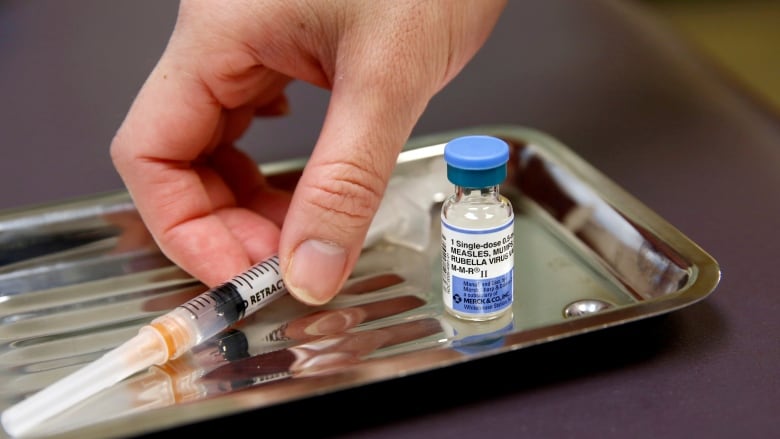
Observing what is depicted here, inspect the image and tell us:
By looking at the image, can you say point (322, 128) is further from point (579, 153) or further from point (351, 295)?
point (579, 153)

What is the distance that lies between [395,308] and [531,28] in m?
0.68

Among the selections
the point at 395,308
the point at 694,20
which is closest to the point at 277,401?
the point at 395,308

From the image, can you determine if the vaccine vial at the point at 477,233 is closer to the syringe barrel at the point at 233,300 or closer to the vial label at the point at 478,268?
the vial label at the point at 478,268

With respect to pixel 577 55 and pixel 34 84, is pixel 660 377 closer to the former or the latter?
pixel 577 55

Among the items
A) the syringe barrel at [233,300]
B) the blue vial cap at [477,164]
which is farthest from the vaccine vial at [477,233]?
the syringe barrel at [233,300]

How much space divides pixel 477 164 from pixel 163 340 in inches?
9.8

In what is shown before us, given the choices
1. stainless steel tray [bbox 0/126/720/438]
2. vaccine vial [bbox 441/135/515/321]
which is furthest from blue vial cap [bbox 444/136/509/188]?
stainless steel tray [bbox 0/126/720/438]

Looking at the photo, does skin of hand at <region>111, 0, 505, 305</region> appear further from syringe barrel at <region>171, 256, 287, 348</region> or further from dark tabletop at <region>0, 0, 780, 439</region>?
dark tabletop at <region>0, 0, 780, 439</region>

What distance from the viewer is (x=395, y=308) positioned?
0.69m

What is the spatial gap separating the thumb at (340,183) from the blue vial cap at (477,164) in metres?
0.06

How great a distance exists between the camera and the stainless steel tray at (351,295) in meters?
0.56

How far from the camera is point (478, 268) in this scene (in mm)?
617

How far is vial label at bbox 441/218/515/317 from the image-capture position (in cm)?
61

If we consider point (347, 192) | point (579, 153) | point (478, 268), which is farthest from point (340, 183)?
point (579, 153)
